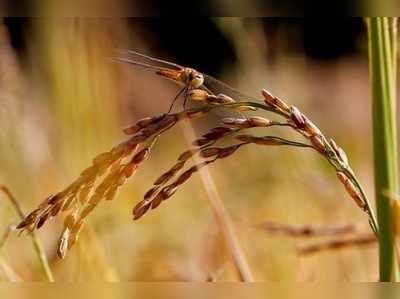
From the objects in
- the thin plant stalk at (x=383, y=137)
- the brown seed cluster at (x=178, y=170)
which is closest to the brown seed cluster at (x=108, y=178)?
the brown seed cluster at (x=178, y=170)

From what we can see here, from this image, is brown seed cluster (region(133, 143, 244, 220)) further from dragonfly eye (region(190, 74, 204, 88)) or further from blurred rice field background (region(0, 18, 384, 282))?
blurred rice field background (region(0, 18, 384, 282))

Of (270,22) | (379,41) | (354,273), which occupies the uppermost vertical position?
(270,22)

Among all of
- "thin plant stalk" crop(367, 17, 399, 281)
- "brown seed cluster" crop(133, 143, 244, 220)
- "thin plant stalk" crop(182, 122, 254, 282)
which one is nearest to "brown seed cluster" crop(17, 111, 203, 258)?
"brown seed cluster" crop(133, 143, 244, 220)

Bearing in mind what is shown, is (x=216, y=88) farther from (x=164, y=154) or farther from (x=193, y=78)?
(x=193, y=78)

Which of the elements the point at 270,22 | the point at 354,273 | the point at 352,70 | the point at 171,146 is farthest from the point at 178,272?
the point at 352,70

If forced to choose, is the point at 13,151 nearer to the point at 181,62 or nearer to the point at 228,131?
the point at 181,62
